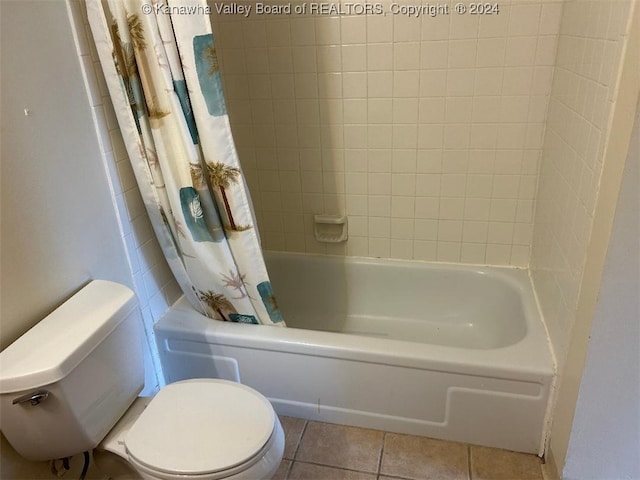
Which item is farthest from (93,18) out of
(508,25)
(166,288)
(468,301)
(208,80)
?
→ (468,301)

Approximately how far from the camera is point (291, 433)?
5.84 feet

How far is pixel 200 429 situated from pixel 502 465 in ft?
3.27

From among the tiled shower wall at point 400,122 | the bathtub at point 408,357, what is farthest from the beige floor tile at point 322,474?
the tiled shower wall at point 400,122

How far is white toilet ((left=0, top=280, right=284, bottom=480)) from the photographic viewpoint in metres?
1.17

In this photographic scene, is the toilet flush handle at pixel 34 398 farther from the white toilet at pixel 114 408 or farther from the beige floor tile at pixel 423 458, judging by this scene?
the beige floor tile at pixel 423 458

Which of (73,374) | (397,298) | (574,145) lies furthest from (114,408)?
(574,145)

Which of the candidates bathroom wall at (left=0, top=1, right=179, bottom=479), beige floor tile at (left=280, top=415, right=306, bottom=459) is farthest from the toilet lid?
beige floor tile at (left=280, top=415, right=306, bottom=459)

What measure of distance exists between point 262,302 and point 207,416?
0.49 m

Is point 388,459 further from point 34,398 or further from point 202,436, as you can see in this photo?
point 34,398

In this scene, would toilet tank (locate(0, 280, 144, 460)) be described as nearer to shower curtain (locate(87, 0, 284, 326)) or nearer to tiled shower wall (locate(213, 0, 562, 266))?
shower curtain (locate(87, 0, 284, 326))

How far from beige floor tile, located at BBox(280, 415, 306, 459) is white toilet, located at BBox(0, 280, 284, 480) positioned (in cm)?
44

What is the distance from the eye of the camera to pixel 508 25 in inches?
67.4

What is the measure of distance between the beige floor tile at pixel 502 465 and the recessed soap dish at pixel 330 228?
1011 millimetres

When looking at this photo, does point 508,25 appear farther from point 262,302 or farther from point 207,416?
point 207,416
